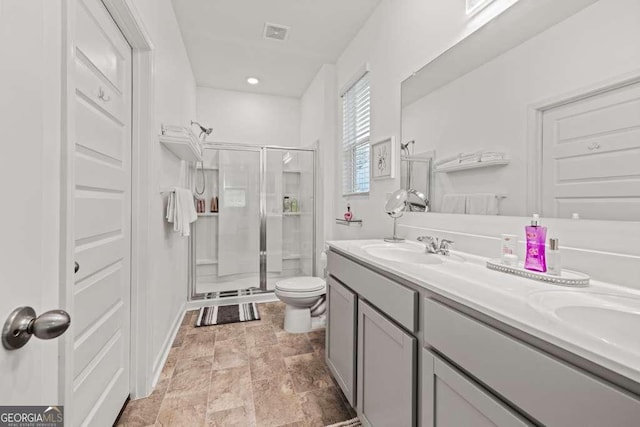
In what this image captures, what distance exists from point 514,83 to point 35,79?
60.6 inches

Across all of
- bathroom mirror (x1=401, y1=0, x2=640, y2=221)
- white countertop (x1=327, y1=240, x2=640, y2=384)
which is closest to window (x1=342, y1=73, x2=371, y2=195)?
bathroom mirror (x1=401, y1=0, x2=640, y2=221)

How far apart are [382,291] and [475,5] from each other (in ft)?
4.67

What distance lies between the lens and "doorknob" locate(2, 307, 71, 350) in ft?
1.47

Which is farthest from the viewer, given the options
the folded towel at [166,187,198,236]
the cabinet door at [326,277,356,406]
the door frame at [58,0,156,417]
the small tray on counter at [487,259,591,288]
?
the folded towel at [166,187,198,236]

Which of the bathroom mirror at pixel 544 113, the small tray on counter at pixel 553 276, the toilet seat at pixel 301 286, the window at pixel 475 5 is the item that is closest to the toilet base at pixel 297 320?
the toilet seat at pixel 301 286

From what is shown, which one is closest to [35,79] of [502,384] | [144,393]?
[502,384]

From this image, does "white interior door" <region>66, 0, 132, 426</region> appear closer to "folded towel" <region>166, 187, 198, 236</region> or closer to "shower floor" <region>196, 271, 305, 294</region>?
"folded towel" <region>166, 187, 198, 236</region>

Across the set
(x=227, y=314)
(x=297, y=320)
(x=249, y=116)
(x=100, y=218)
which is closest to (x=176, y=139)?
(x=100, y=218)

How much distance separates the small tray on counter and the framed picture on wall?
3.64 ft

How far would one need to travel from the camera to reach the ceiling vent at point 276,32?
93.3 inches

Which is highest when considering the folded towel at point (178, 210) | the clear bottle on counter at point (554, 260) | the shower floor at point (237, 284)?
the folded towel at point (178, 210)

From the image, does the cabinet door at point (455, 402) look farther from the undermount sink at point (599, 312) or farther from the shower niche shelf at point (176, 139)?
the shower niche shelf at point (176, 139)

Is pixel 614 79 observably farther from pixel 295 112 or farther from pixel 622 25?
pixel 295 112

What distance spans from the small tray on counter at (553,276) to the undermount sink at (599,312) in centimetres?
8
